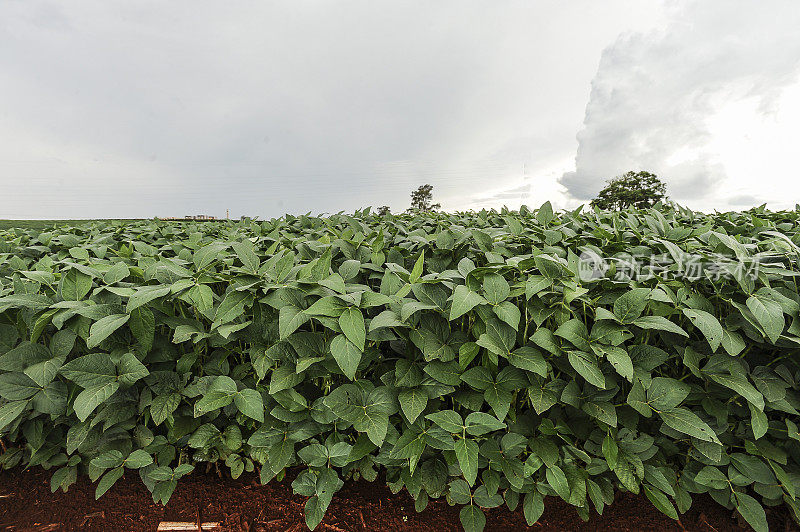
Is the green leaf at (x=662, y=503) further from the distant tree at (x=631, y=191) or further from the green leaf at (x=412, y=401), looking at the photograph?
the distant tree at (x=631, y=191)

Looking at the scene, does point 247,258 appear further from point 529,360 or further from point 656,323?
point 656,323

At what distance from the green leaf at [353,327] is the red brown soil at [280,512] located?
1.00 meters

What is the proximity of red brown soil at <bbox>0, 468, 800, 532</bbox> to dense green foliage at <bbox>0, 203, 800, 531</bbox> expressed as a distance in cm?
16

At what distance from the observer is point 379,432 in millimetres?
1423

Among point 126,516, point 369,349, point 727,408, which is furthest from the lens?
point 126,516

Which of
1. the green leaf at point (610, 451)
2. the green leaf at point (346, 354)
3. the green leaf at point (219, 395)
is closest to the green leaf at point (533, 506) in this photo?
the green leaf at point (610, 451)

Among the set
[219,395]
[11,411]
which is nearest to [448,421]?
[219,395]

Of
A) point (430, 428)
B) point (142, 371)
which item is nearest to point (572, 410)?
point (430, 428)

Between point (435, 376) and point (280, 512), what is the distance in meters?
1.08

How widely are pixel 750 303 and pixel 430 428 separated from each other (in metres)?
1.33

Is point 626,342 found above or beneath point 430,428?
above

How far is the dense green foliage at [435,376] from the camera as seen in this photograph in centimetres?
143

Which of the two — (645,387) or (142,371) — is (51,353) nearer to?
(142,371)

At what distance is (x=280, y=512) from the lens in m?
1.79
